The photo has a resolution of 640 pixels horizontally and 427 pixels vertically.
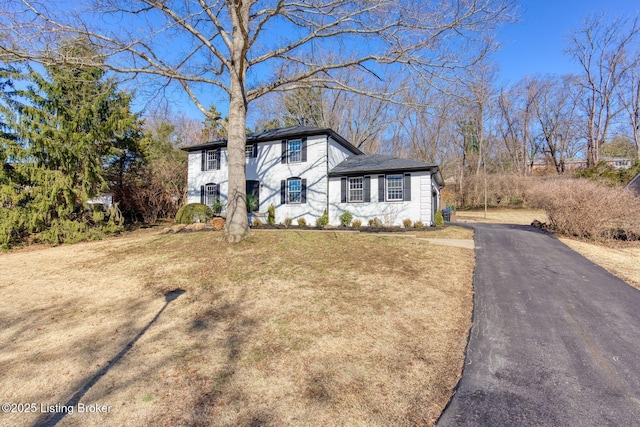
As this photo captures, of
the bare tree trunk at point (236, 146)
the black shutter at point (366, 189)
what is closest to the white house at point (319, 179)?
the black shutter at point (366, 189)

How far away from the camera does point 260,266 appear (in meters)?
6.29

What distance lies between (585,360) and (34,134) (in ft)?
50.6

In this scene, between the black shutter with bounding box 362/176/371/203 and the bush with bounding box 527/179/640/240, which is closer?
the bush with bounding box 527/179/640/240

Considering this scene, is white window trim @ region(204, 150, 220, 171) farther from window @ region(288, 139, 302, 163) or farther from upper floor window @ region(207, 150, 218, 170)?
window @ region(288, 139, 302, 163)

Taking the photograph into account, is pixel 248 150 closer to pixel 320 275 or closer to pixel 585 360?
pixel 320 275

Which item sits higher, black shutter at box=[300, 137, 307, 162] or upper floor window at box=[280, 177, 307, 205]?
black shutter at box=[300, 137, 307, 162]

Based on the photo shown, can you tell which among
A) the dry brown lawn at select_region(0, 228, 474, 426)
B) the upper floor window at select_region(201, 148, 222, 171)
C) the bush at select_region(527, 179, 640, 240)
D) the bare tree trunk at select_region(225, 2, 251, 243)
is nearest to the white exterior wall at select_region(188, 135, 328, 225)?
the upper floor window at select_region(201, 148, 222, 171)

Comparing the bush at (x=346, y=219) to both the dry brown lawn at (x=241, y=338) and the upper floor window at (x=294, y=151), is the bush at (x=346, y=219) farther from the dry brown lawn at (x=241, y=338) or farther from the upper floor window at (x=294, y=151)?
the dry brown lawn at (x=241, y=338)

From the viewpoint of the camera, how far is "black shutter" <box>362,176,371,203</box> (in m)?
14.7

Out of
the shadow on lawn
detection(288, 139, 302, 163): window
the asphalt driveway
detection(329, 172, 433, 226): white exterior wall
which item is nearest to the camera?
the shadow on lawn

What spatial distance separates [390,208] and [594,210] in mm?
7296

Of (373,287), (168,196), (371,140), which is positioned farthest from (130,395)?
(371,140)

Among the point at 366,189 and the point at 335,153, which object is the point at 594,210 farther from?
the point at 335,153

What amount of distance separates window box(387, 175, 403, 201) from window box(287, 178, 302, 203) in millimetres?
4536
